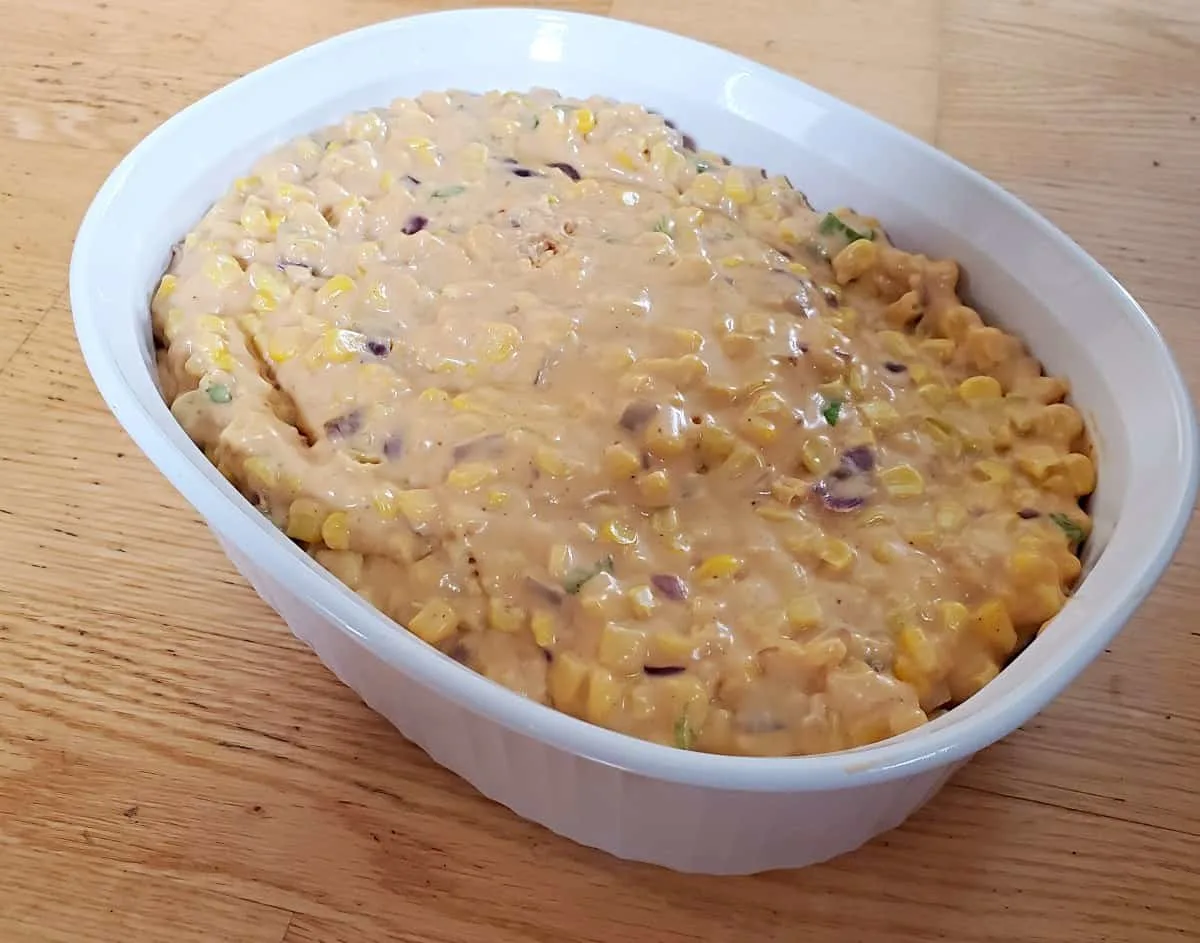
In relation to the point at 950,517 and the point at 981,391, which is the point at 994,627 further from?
the point at 981,391

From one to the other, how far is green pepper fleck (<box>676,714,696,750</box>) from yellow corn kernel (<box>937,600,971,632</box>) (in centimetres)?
22

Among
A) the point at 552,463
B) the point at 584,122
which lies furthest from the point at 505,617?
the point at 584,122

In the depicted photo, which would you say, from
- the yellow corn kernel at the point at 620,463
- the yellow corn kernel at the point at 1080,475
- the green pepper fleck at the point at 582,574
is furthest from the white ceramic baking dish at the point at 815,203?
the yellow corn kernel at the point at 620,463

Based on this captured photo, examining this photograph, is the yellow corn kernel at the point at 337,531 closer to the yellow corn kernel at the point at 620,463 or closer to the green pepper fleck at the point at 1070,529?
the yellow corn kernel at the point at 620,463

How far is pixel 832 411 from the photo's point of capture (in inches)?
40.3

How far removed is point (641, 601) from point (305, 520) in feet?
0.93

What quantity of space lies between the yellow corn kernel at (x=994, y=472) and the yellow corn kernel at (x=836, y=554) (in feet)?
0.53

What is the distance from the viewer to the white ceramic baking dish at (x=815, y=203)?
2.44 ft

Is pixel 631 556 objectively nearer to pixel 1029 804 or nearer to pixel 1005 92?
pixel 1029 804

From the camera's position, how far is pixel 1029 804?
3.12 ft

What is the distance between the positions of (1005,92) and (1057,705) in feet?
3.18

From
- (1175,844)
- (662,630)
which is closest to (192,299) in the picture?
(662,630)

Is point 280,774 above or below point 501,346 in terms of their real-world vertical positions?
below

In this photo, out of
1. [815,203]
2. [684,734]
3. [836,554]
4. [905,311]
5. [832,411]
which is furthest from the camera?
[815,203]
